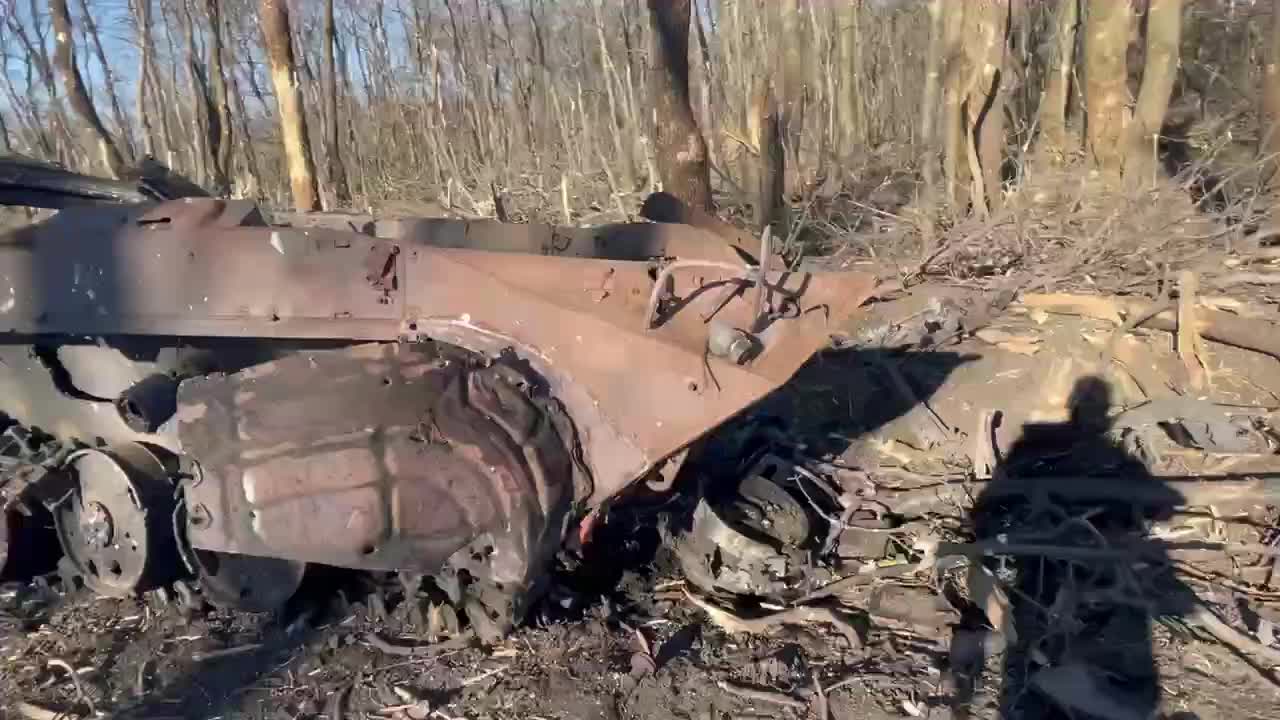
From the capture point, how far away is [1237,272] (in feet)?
23.7

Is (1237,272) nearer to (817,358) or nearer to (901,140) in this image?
(817,358)

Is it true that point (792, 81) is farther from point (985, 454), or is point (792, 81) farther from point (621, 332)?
point (621, 332)

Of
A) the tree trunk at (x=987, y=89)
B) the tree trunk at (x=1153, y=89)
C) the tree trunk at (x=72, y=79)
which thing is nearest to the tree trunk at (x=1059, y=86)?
the tree trunk at (x=987, y=89)

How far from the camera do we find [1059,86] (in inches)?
449

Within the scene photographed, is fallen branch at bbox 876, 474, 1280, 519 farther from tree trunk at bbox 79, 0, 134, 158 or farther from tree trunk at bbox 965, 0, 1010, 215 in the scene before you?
tree trunk at bbox 79, 0, 134, 158

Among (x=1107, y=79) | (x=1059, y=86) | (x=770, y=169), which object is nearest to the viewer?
(x=1107, y=79)

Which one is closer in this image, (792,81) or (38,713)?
(38,713)

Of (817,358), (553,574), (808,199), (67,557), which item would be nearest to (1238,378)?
(817,358)

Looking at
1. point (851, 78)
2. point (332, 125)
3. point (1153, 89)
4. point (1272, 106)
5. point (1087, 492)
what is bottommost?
point (1087, 492)

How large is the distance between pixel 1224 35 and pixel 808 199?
7.81 metres

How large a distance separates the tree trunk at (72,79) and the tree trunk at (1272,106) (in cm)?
1291

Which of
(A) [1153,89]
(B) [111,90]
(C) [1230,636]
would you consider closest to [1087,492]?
(C) [1230,636]

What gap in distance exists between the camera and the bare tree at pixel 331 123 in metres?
18.7

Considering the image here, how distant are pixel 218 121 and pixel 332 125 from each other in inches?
140
